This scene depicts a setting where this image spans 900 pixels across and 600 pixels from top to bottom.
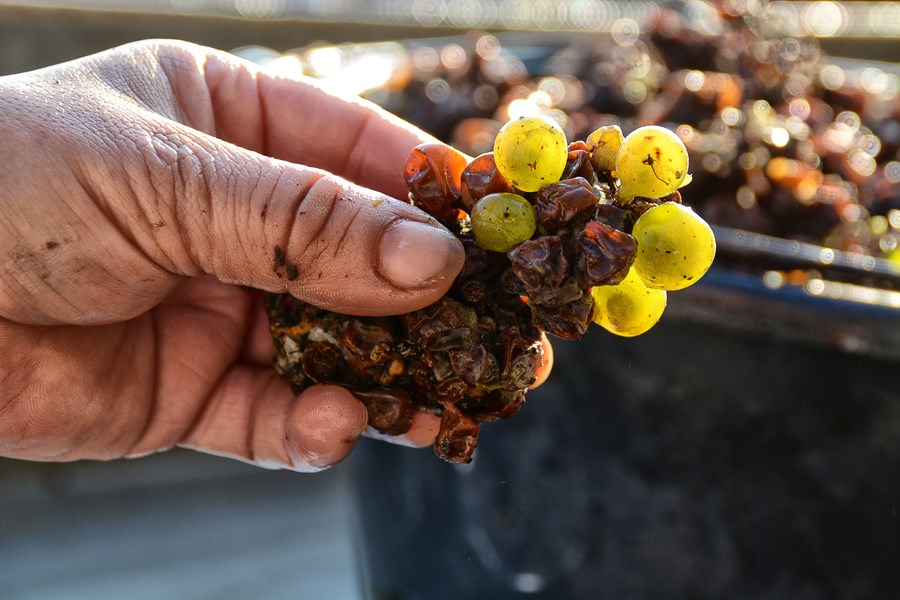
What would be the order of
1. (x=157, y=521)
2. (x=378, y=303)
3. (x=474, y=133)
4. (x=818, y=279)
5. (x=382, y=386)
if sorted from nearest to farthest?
(x=378, y=303), (x=382, y=386), (x=818, y=279), (x=474, y=133), (x=157, y=521)

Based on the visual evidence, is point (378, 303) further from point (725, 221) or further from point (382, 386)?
point (725, 221)

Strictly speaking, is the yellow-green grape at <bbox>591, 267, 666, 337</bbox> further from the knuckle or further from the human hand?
the knuckle

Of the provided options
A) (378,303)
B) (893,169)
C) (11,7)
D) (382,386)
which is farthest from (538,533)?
(11,7)

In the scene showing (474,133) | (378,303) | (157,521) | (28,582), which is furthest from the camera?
(157,521)

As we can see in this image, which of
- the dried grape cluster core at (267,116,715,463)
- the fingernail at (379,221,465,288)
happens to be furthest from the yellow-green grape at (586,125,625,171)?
the fingernail at (379,221,465,288)

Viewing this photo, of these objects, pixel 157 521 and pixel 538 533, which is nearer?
pixel 538 533

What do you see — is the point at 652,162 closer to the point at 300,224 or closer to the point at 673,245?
the point at 673,245
